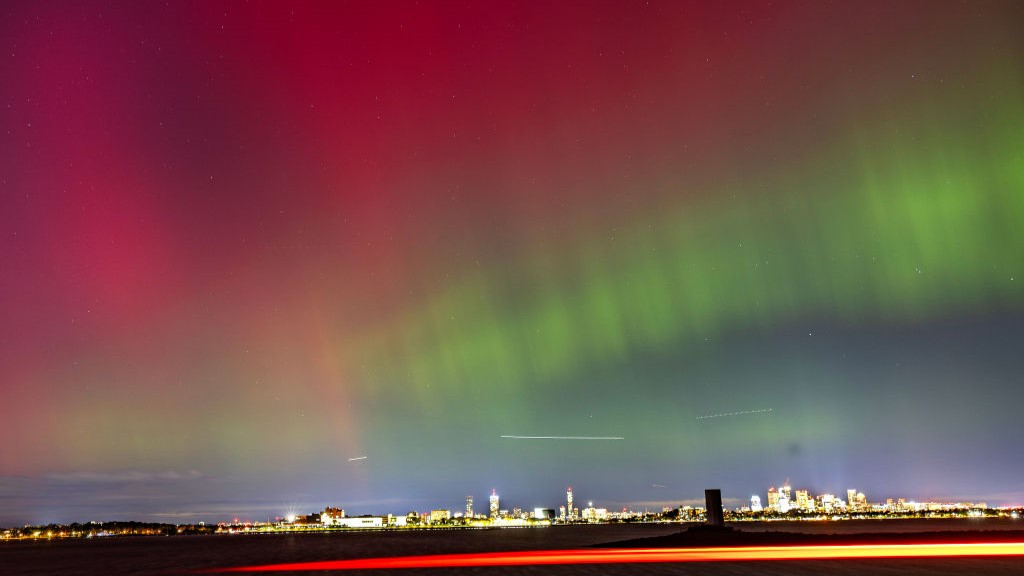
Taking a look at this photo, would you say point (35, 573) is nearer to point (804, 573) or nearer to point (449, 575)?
point (449, 575)

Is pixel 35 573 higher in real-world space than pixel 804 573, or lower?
lower

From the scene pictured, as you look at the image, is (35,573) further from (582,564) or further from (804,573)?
(804,573)

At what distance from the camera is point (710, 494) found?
63.6 m

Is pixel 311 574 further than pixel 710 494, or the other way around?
pixel 710 494

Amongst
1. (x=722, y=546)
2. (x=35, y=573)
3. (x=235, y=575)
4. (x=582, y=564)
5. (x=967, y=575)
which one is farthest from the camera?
(x=35, y=573)

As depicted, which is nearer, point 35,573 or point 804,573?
point 804,573

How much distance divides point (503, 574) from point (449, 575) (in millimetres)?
2688

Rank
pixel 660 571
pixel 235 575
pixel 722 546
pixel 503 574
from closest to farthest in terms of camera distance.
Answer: pixel 660 571
pixel 503 574
pixel 235 575
pixel 722 546

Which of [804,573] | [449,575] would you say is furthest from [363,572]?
[804,573]

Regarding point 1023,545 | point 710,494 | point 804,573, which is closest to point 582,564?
point 804,573

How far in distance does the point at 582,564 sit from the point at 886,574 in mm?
14307

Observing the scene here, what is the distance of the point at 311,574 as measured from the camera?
3634 cm

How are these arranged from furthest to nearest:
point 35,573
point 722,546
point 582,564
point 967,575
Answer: point 35,573 < point 722,546 < point 582,564 < point 967,575

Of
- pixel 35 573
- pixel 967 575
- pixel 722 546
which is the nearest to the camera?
pixel 967 575
